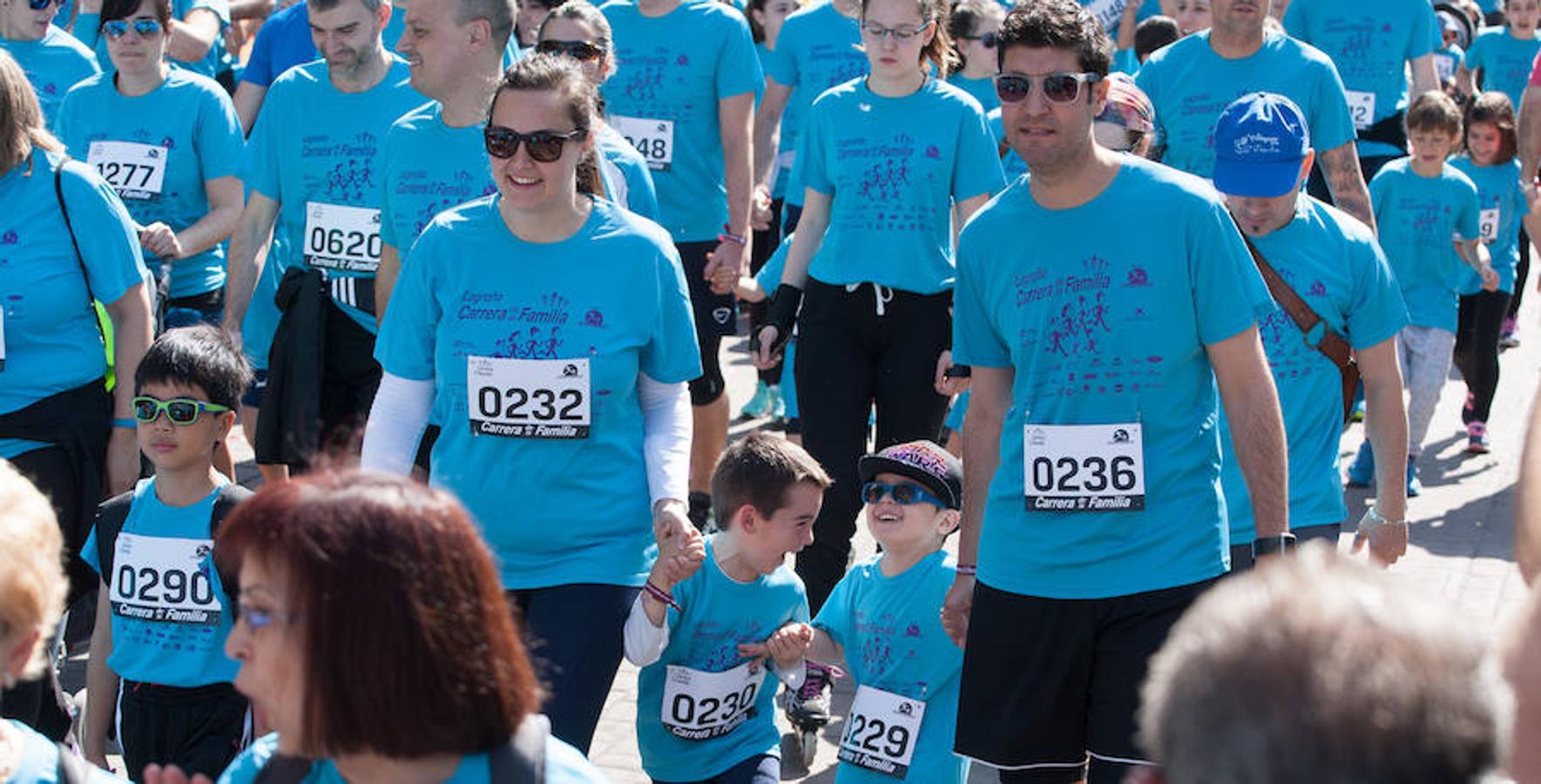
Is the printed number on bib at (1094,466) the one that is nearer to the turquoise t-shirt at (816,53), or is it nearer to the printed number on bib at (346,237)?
the printed number on bib at (346,237)

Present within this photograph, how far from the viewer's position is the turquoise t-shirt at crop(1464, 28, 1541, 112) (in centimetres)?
1295

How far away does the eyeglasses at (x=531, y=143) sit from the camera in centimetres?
450

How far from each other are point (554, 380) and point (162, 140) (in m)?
3.25

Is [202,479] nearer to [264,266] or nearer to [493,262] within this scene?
[493,262]

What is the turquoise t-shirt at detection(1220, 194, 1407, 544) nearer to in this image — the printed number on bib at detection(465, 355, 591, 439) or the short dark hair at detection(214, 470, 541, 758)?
the printed number on bib at detection(465, 355, 591, 439)

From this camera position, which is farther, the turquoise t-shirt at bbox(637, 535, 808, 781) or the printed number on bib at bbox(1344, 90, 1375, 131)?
the printed number on bib at bbox(1344, 90, 1375, 131)

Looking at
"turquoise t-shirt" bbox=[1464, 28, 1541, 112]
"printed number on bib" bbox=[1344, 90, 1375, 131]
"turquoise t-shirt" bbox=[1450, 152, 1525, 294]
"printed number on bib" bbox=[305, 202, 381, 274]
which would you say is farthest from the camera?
"turquoise t-shirt" bbox=[1464, 28, 1541, 112]

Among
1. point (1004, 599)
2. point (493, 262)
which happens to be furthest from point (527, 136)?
point (1004, 599)

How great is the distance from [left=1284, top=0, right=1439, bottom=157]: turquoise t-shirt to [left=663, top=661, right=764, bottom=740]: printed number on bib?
17.2 feet

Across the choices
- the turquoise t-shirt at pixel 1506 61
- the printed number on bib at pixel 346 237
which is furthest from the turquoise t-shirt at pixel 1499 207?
the printed number on bib at pixel 346 237

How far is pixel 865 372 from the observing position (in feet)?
21.5

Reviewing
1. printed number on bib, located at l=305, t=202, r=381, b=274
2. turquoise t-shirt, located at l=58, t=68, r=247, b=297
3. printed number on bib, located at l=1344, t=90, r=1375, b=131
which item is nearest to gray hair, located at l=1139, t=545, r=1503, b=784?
printed number on bib, located at l=305, t=202, r=381, b=274

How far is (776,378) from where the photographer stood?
982 cm

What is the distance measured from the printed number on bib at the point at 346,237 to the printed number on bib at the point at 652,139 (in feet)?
5.46
